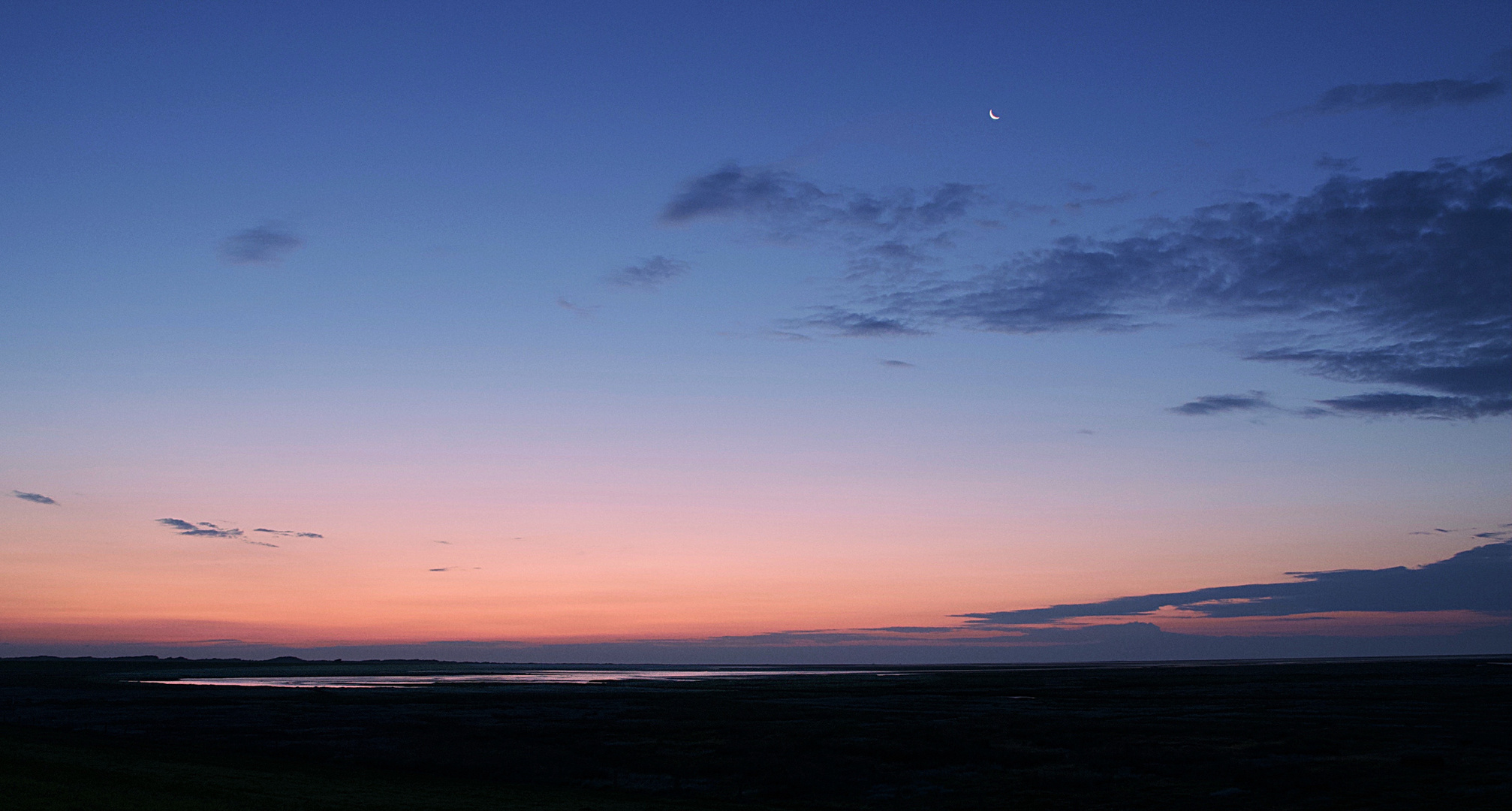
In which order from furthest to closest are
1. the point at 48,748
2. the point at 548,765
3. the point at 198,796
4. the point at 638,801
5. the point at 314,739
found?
the point at 314,739 < the point at 548,765 < the point at 48,748 < the point at 638,801 < the point at 198,796

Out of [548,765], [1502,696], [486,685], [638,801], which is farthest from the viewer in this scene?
[486,685]

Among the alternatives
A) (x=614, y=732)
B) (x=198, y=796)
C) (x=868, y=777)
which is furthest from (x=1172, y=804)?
(x=614, y=732)

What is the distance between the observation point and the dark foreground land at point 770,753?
27641 mm

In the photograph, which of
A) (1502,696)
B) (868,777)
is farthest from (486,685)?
(1502,696)

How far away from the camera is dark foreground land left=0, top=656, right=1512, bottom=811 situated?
1088 inches

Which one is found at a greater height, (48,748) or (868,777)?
(48,748)

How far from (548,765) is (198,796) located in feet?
52.5

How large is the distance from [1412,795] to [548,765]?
28942mm

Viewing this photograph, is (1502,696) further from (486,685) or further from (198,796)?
(486,685)

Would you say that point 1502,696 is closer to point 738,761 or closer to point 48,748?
point 738,761

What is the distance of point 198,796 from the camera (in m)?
23.7

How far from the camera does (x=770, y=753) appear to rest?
41.1 metres

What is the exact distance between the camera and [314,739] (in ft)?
153

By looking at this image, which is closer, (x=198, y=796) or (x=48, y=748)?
(x=198, y=796)
